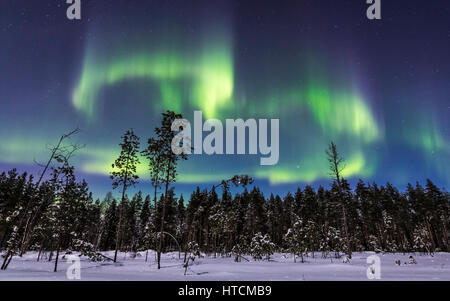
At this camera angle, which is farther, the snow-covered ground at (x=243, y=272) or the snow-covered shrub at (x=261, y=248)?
the snow-covered shrub at (x=261, y=248)

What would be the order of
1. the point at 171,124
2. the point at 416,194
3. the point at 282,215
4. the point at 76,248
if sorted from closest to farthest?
the point at 76,248 < the point at 171,124 < the point at 416,194 < the point at 282,215

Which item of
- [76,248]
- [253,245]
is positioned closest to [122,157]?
[76,248]

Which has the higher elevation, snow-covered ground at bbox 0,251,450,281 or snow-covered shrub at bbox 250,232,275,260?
snow-covered ground at bbox 0,251,450,281

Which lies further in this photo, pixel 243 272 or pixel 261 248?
pixel 261 248

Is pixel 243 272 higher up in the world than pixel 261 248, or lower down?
higher up

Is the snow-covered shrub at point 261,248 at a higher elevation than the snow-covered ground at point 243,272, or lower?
lower

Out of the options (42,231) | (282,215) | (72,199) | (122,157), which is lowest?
(282,215)

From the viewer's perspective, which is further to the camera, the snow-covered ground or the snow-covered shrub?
the snow-covered shrub

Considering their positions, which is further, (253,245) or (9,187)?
(9,187)

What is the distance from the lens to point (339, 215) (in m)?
54.5
